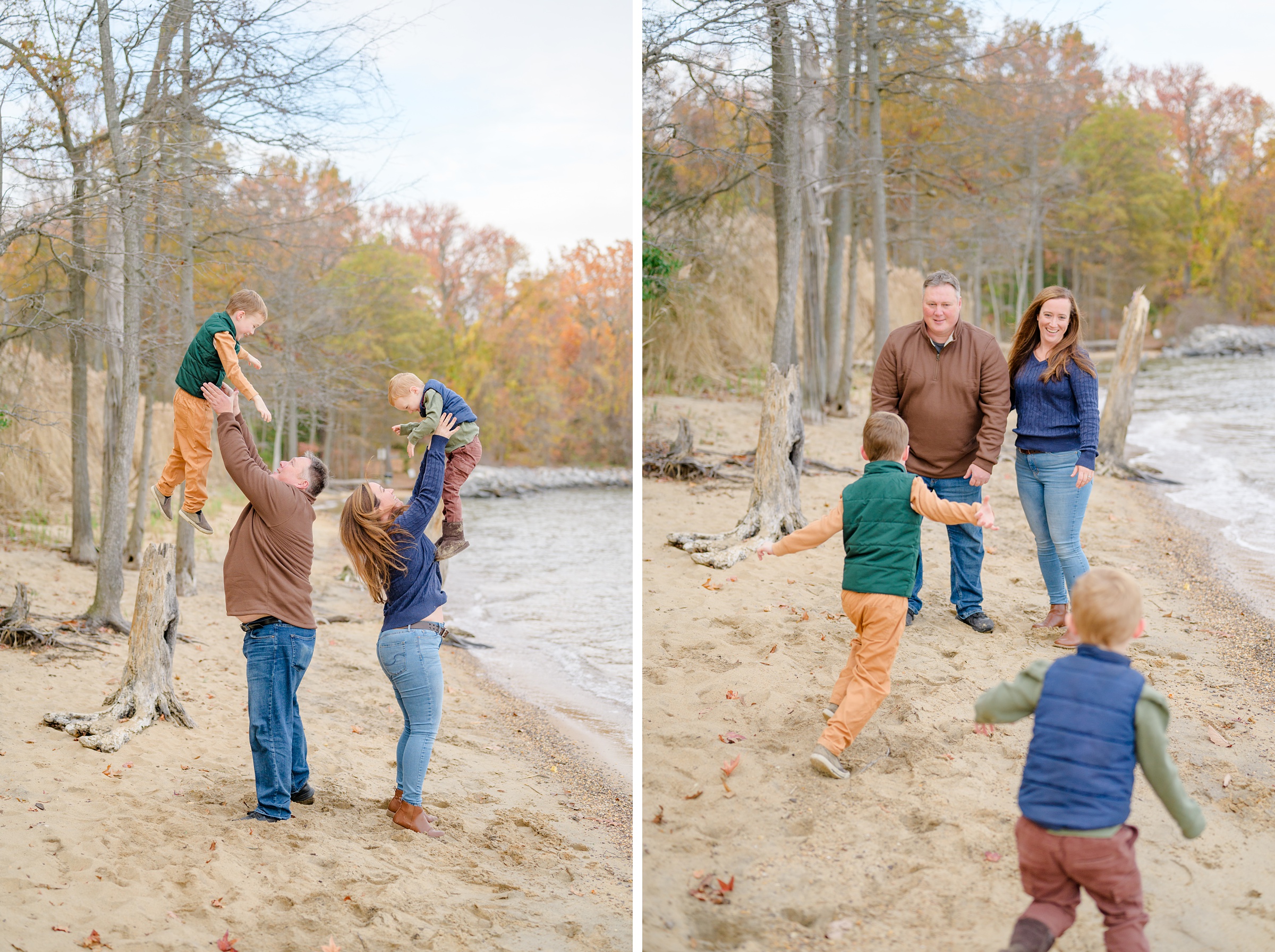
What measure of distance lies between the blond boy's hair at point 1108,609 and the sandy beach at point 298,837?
2.28m

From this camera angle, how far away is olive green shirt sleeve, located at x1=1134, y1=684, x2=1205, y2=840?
8.20 feet

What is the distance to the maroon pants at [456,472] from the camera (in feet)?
14.6

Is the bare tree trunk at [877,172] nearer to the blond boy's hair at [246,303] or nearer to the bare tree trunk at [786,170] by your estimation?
the bare tree trunk at [786,170]

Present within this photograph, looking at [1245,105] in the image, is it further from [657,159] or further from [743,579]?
[743,579]

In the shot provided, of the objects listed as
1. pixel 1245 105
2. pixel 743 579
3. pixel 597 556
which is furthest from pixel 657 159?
pixel 1245 105

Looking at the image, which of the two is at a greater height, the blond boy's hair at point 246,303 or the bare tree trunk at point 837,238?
the bare tree trunk at point 837,238

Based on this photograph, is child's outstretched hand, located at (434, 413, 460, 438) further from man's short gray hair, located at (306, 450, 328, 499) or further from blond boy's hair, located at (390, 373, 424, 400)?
man's short gray hair, located at (306, 450, 328, 499)

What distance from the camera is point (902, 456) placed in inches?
155

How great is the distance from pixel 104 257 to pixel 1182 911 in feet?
26.9

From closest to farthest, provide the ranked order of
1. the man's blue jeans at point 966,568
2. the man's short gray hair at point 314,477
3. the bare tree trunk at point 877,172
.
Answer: the man's short gray hair at point 314,477 → the man's blue jeans at point 966,568 → the bare tree trunk at point 877,172

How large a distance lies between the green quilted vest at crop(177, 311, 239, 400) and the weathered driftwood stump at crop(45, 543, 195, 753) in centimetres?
167

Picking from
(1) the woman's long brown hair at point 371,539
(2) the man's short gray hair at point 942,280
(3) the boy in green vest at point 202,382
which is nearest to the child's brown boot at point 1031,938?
(1) the woman's long brown hair at point 371,539

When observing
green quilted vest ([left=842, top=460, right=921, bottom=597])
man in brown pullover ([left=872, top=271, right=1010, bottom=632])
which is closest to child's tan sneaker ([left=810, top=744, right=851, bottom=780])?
green quilted vest ([left=842, top=460, right=921, bottom=597])

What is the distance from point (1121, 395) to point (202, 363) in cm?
994
